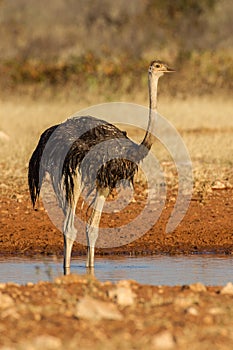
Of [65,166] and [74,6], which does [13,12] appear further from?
[65,166]

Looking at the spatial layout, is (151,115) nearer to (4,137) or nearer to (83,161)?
(83,161)

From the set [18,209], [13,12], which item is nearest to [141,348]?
[18,209]

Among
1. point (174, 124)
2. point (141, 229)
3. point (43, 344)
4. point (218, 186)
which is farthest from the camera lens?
point (174, 124)

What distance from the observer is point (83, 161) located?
8.16 meters

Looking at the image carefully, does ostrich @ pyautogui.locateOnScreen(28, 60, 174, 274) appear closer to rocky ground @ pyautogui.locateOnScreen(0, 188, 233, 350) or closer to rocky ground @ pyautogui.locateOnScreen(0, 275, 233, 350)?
rocky ground @ pyautogui.locateOnScreen(0, 188, 233, 350)

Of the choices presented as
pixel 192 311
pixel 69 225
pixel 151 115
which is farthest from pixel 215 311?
pixel 151 115

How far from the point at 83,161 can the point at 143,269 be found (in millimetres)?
1027

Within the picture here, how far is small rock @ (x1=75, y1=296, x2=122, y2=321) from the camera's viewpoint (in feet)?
16.9

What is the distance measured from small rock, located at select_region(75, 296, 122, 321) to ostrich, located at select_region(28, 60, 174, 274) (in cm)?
291

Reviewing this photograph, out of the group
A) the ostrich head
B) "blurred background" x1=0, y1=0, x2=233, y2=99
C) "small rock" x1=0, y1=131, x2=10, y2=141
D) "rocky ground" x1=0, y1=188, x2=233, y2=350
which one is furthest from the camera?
"blurred background" x1=0, y1=0, x2=233, y2=99

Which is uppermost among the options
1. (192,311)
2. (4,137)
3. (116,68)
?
(116,68)

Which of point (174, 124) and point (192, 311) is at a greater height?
point (174, 124)

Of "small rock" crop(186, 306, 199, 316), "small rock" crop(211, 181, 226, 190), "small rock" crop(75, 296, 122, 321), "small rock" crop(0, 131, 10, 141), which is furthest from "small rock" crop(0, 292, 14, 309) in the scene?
"small rock" crop(0, 131, 10, 141)

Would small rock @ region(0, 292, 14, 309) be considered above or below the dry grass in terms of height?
below
